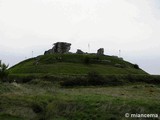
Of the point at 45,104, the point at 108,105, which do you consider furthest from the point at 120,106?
the point at 45,104

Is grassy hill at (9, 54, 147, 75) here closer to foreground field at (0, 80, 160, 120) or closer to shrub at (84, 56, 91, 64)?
shrub at (84, 56, 91, 64)

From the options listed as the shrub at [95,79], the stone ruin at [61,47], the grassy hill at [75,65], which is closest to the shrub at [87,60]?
the grassy hill at [75,65]

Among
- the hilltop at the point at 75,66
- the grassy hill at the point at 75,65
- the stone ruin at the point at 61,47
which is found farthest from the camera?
the stone ruin at the point at 61,47

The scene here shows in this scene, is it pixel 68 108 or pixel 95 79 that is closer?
pixel 68 108

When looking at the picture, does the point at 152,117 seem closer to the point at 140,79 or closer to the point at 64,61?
the point at 140,79

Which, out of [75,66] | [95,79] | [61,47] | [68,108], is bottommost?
[68,108]

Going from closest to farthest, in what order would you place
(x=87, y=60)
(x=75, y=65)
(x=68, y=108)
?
(x=68, y=108), (x=75, y=65), (x=87, y=60)

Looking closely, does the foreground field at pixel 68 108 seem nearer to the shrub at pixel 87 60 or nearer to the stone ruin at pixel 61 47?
the shrub at pixel 87 60

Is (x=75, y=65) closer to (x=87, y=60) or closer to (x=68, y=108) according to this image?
(x=87, y=60)

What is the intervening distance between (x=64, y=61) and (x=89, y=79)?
158ft

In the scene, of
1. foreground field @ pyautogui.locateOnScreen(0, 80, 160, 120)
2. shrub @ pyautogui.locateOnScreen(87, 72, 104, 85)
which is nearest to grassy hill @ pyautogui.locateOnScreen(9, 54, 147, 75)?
shrub @ pyautogui.locateOnScreen(87, 72, 104, 85)

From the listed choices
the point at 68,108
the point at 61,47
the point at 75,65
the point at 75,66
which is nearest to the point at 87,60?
the point at 75,65

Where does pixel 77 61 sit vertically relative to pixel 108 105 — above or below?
above

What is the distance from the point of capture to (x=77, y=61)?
133 m
